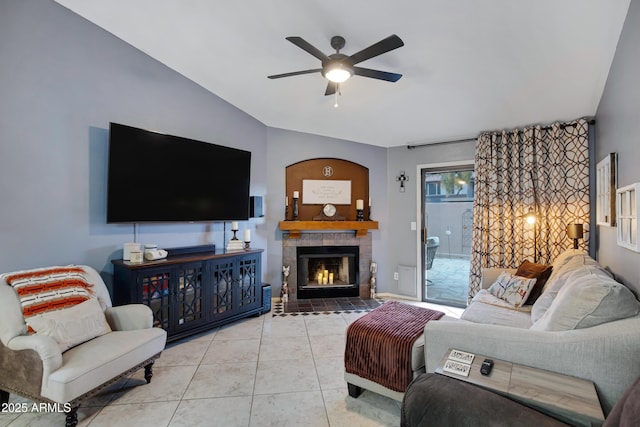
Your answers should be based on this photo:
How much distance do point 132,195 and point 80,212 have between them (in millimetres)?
421

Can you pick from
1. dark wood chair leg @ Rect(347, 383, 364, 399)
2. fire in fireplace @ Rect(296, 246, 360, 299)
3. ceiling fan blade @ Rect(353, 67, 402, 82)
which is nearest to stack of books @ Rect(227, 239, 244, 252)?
fire in fireplace @ Rect(296, 246, 360, 299)

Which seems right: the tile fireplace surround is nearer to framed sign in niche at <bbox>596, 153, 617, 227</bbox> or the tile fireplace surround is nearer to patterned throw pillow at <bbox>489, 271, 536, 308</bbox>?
patterned throw pillow at <bbox>489, 271, 536, 308</bbox>

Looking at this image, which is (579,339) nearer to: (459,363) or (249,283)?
(459,363)

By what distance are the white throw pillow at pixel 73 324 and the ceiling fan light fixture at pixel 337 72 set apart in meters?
2.50

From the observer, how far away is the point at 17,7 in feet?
7.67

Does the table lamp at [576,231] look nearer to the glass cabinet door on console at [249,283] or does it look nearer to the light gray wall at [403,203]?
the light gray wall at [403,203]

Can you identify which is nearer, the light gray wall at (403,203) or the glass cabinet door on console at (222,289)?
the glass cabinet door on console at (222,289)

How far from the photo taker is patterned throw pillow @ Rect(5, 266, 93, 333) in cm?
200

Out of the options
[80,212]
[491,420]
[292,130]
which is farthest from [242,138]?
[491,420]

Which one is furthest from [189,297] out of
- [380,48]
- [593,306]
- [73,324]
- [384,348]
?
[593,306]

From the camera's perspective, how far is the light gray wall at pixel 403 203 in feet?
15.1

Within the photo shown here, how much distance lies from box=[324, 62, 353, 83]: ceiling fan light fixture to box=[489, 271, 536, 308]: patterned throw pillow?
246 cm

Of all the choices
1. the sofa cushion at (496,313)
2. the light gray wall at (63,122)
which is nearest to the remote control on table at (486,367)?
the sofa cushion at (496,313)

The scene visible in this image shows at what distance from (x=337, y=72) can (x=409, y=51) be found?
68 cm
